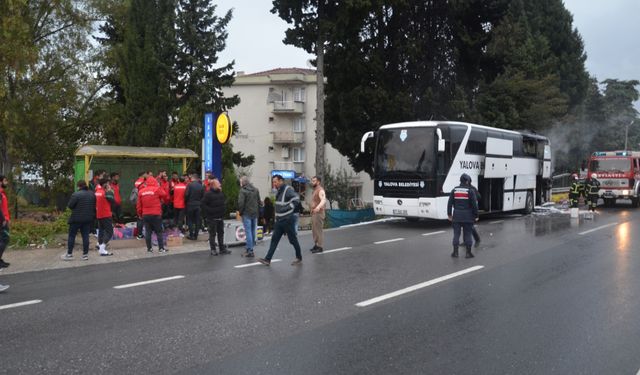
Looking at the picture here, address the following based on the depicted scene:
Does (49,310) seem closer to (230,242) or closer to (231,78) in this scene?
(230,242)

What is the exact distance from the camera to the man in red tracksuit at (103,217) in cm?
1284

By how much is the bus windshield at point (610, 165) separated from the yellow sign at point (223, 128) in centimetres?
2133

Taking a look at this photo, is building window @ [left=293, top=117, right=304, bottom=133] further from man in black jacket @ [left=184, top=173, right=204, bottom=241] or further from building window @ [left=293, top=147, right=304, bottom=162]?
man in black jacket @ [left=184, top=173, right=204, bottom=241]

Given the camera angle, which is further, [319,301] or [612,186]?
[612,186]

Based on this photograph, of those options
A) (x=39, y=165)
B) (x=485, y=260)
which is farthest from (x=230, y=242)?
(x=39, y=165)

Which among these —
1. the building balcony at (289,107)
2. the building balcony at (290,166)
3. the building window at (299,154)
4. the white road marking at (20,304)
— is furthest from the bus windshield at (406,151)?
the building window at (299,154)

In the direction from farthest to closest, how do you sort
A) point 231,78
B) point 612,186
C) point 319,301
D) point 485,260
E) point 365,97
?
point 231,78, point 612,186, point 365,97, point 485,260, point 319,301

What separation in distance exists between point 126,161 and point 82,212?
1119 cm

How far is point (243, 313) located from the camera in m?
7.33

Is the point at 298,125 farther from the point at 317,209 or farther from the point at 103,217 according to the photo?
the point at 317,209

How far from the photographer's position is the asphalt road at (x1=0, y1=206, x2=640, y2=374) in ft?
17.9

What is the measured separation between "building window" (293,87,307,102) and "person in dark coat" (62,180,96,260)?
45.5 metres

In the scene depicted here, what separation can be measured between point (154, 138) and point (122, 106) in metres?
2.79

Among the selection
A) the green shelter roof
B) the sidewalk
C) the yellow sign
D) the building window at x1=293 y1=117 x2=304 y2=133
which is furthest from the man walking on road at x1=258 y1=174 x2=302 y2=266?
the building window at x1=293 y1=117 x2=304 y2=133
